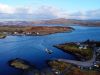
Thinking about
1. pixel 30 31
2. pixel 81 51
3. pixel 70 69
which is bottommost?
pixel 30 31

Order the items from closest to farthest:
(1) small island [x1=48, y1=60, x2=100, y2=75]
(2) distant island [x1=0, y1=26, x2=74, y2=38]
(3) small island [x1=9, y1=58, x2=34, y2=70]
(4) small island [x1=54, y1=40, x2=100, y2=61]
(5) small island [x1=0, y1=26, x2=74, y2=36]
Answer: (1) small island [x1=48, y1=60, x2=100, y2=75]
(3) small island [x1=9, y1=58, x2=34, y2=70]
(4) small island [x1=54, y1=40, x2=100, y2=61]
(2) distant island [x1=0, y1=26, x2=74, y2=38]
(5) small island [x1=0, y1=26, x2=74, y2=36]

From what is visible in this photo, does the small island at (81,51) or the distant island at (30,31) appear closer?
the small island at (81,51)

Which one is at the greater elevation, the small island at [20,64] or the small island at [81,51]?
the small island at [20,64]

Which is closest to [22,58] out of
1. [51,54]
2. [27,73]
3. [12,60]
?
[12,60]

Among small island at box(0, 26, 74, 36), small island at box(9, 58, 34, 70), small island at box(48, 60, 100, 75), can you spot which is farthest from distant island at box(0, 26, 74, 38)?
small island at box(48, 60, 100, 75)

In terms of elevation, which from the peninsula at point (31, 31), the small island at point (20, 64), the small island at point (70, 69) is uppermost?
the small island at point (70, 69)

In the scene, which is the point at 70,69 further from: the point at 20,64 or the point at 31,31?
the point at 31,31

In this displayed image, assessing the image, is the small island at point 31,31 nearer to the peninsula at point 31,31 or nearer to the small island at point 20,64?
the peninsula at point 31,31

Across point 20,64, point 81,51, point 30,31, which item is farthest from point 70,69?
point 30,31

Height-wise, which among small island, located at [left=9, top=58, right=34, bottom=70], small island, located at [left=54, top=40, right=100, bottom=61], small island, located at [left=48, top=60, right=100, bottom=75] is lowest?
small island, located at [left=54, top=40, right=100, bottom=61]

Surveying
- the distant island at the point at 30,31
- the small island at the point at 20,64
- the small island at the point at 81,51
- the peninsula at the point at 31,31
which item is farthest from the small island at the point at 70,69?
the peninsula at the point at 31,31

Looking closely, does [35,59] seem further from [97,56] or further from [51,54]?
[97,56]

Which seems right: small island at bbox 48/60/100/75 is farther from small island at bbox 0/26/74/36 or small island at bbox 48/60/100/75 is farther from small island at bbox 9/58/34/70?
small island at bbox 0/26/74/36
